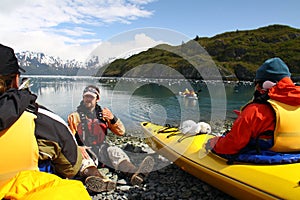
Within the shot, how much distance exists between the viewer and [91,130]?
5.79 m

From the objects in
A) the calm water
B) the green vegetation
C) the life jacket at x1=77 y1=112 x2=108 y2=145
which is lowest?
the calm water

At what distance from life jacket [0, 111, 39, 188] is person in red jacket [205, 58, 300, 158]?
2.86 metres

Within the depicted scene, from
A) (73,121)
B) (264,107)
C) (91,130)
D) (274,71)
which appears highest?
(274,71)

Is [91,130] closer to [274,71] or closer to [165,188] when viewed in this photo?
[165,188]

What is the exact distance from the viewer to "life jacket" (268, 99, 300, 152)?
3.83 m

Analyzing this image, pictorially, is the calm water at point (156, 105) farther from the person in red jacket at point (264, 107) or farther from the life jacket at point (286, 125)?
the life jacket at point (286, 125)

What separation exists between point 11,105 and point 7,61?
0.37 m

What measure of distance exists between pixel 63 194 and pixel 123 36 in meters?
5.06

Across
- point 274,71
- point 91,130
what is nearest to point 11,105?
point 274,71

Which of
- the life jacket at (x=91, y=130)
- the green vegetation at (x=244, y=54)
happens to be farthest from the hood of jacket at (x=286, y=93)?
the green vegetation at (x=244, y=54)

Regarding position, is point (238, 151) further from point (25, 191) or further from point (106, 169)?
point (25, 191)

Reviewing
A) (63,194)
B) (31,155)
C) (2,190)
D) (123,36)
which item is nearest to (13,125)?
(31,155)

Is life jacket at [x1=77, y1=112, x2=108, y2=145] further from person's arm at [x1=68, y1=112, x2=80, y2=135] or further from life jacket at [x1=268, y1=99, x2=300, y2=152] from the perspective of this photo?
life jacket at [x1=268, y1=99, x2=300, y2=152]

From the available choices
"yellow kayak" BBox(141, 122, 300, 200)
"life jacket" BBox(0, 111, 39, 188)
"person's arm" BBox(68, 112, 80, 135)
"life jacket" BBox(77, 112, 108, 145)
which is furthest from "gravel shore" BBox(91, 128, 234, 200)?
"life jacket" BBox(0, 111, 39, 188)
